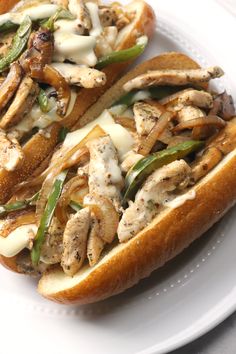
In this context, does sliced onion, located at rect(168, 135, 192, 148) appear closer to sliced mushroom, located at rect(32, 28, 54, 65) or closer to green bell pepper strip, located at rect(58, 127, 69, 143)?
green bell pepper strip, located at rect(58, 127, 69, 143)

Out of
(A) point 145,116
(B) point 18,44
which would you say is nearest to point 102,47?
(B) point 18,44

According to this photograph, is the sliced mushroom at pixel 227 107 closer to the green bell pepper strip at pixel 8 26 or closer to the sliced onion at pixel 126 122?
the sliced onion at pixel 126 122

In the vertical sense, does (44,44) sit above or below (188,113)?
below

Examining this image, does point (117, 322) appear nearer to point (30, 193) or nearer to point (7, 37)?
point (30, 193)

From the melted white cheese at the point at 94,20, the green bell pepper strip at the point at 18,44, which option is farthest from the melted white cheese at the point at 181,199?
the green bell pepper strip at the point at 18,44

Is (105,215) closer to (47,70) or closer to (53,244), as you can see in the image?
(53,244)

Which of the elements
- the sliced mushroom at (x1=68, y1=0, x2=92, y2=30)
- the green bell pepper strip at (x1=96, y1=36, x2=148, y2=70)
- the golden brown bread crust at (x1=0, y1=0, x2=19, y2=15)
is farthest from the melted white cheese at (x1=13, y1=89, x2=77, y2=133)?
the golden brown bread crust at (x1=0, y1=0, x2=19, y2=15)

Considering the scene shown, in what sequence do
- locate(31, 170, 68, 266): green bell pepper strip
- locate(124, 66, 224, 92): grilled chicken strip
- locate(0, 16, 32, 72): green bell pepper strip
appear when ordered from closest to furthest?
locate(31, 170, 68, 266): green bell pepper strip
locate(124, 66, 224, 92): grilled chicken strip
locate(0, 16, 32, 72): green bell pepper strip
